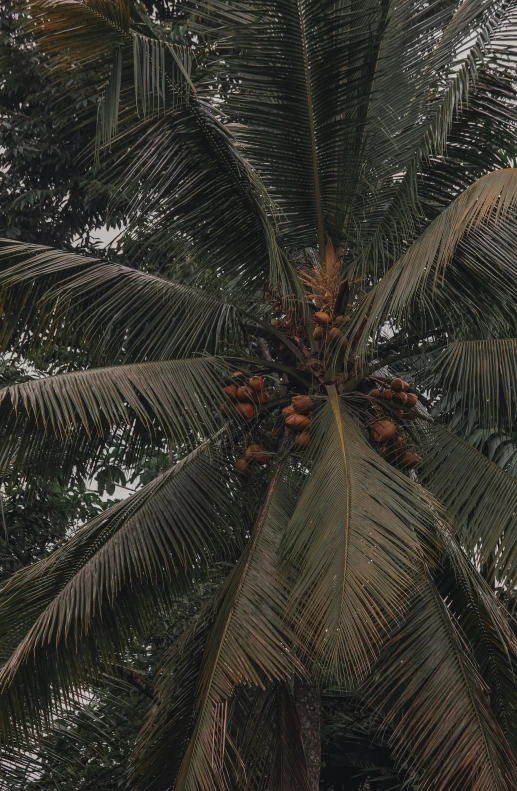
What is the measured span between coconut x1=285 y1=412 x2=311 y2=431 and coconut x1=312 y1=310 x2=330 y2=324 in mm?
505

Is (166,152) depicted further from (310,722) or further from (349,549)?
(310,722)

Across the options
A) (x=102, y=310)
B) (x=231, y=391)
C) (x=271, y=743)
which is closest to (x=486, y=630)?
(x=271, y=743)

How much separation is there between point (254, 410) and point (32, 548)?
3931mm

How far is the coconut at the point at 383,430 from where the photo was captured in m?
4.82

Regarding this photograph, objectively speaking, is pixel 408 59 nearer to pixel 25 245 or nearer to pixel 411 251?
pixel 411 251

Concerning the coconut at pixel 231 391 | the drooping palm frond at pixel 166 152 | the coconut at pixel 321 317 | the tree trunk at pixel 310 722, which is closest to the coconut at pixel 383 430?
the coconut at pixel 321 317

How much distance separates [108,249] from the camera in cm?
850

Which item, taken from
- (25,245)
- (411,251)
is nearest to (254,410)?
(411,251)

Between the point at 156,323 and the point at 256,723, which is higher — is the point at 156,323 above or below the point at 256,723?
above

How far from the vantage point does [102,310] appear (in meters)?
5.23

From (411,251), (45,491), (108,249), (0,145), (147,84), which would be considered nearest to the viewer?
(411,251)

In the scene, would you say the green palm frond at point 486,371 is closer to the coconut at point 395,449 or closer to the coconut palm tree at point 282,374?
the coconut palm tree at point 282,374

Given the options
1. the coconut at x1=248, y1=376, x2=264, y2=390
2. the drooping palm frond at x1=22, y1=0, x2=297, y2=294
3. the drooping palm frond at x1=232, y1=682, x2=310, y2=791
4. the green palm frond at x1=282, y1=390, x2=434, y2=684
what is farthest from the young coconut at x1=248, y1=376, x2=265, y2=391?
the drooping palm frond at x1=232, y1=682, x2=310, y2=791

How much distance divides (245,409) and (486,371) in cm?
116
